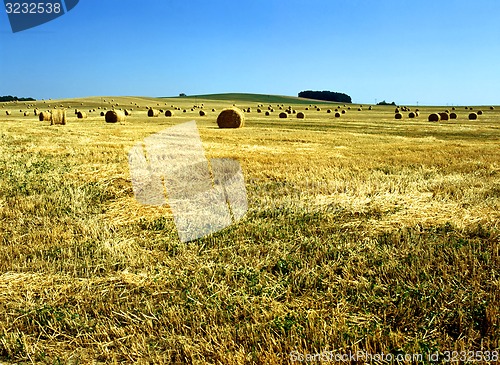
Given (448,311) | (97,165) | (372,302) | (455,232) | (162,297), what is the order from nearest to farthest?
(448,311) < (372,302) < (162,297) < (455,232) < (97,165)

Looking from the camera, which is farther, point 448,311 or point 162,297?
point 162,297

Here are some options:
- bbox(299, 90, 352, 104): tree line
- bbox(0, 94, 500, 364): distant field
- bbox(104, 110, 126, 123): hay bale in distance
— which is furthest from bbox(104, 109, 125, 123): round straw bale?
bbox(299, 90, 352, 104): tree line

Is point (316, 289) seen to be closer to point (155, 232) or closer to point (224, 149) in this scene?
point (155, 232)

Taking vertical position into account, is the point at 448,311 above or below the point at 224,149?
below

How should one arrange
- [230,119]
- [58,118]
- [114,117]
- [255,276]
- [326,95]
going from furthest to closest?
[326,95], [114,117], [58,118], [230,119], [255,276]

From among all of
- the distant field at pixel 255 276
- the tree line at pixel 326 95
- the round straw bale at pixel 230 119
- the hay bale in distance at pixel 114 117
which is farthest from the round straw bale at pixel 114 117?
the tree line at pixel 326 95

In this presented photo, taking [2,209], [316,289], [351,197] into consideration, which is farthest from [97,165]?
[316,289]

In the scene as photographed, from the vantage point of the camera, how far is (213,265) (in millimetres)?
4664

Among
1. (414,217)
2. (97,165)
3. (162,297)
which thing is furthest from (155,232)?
(97,165)

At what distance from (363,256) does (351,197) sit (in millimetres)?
3055

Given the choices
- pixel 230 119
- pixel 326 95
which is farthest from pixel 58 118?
pixel 326 95

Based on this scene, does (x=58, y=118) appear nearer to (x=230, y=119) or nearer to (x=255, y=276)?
(x=230, y=119)

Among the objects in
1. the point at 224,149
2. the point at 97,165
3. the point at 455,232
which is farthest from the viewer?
the point at 224,149

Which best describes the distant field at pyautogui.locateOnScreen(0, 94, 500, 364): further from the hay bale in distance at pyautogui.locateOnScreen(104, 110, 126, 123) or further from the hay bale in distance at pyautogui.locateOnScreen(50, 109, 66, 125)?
the hay bale in distance at pyautogui.locateOnScreen(104, 110, 126, 123)
